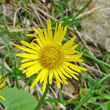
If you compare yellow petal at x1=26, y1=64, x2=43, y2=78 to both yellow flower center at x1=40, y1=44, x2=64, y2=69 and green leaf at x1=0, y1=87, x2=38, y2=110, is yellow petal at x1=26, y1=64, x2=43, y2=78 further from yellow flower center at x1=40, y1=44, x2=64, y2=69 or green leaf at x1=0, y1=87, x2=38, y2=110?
green leaf at x1=0, y1=87, x2=38, y2=110

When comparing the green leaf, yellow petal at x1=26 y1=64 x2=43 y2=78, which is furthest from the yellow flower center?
the green leaf

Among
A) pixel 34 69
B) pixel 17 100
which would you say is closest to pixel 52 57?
pixel 34 69

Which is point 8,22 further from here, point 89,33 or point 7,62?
point 89,33

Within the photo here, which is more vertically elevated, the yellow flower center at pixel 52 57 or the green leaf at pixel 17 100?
the yellow flower center at pixel 52 57

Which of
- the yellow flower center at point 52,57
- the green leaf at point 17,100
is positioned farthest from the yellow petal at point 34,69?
the green leaf at point 17,100

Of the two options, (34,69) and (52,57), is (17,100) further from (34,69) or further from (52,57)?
(52,57)

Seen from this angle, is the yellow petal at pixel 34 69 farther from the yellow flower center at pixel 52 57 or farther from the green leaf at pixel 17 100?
the green leaf at pixel 17 100
